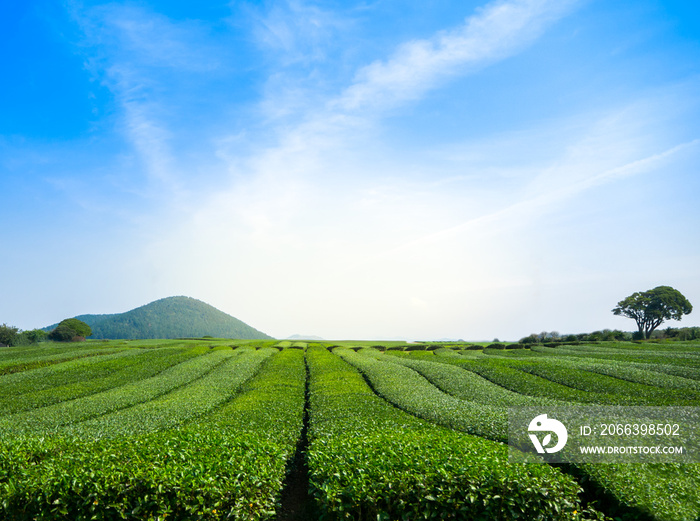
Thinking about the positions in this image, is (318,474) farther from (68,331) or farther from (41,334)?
(68,331)

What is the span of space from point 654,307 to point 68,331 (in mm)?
176771

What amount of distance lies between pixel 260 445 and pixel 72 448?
6367 mm

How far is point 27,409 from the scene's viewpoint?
25.1 metres

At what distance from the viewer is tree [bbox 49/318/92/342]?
114m

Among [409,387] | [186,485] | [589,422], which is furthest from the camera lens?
[409,387]

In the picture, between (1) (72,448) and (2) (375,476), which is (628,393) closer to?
(2) (375,476)

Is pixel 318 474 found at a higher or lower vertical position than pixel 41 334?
higher

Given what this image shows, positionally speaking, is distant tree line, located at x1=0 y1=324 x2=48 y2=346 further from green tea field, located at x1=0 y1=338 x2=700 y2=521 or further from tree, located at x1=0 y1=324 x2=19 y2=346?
green tea field, located at x1=0 y1=338 x2=700 y2=521

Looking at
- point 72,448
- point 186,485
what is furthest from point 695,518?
point 72,448

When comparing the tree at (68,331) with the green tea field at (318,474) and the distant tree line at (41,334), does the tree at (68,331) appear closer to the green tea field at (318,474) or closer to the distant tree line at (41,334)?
the distant tree line at (41,334)

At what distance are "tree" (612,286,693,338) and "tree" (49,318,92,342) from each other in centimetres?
17145

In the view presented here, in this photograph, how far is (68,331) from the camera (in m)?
115

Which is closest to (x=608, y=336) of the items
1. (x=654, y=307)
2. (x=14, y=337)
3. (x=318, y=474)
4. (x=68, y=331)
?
(x=654, y=307)

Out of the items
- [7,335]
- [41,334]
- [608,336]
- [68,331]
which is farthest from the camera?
[68,331]
